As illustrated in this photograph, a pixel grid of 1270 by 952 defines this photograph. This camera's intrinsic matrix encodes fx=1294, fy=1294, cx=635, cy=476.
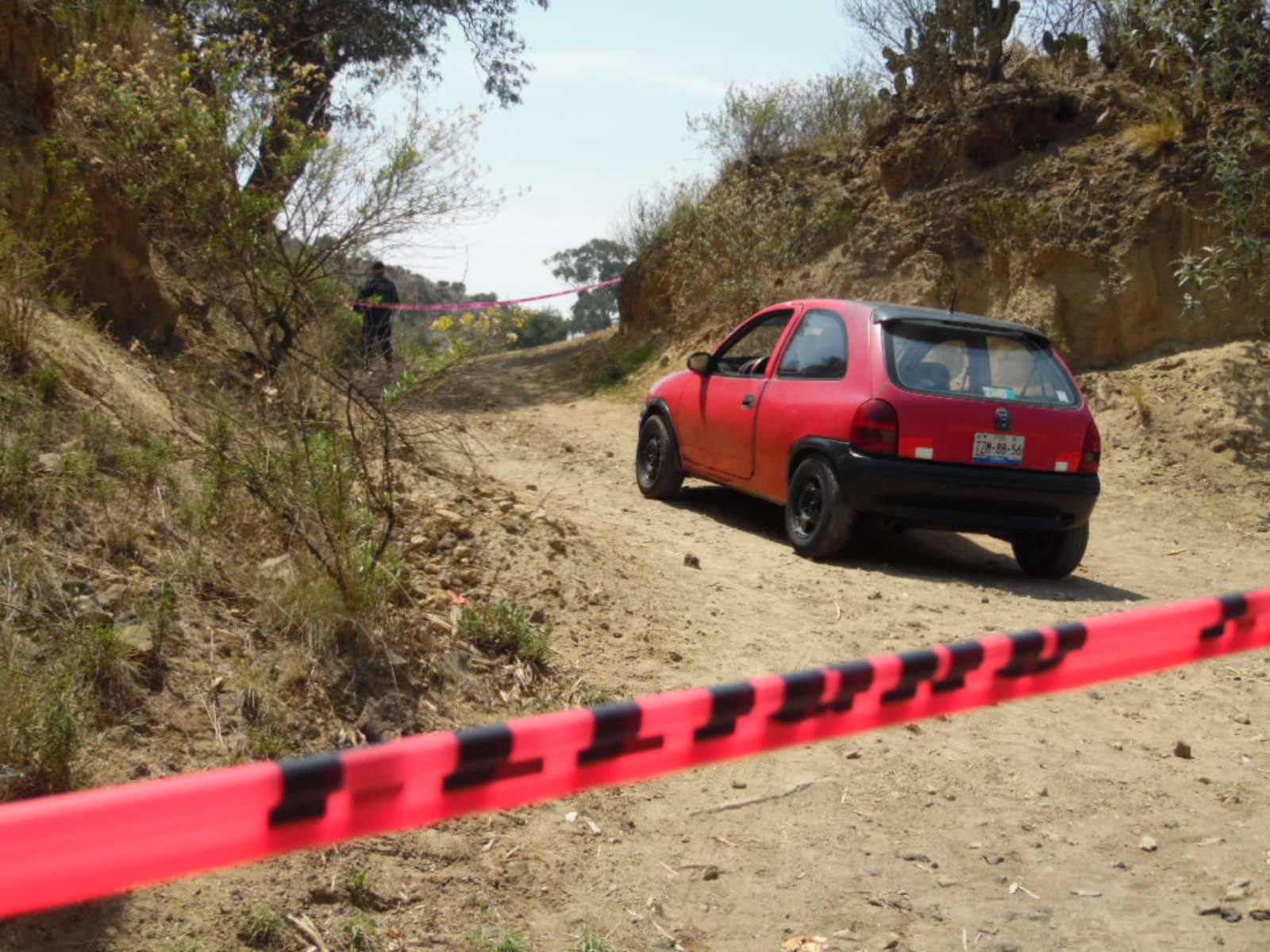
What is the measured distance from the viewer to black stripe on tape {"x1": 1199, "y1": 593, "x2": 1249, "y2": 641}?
3492mm

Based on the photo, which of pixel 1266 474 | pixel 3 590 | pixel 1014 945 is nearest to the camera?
pixel 1014 945

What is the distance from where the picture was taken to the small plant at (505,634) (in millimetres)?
5211

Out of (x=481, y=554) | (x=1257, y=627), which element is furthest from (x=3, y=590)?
(x=1257, y=627)

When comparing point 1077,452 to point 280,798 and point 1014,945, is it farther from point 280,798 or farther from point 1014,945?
point 280,798

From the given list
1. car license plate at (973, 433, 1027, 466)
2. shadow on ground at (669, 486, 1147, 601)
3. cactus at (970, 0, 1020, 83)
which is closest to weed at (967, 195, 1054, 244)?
cactus at (970, 0, 1020, 83)

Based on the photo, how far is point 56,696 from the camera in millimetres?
3670

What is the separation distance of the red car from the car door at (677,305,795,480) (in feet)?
0.29

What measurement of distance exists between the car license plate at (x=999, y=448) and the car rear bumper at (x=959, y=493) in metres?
0.05

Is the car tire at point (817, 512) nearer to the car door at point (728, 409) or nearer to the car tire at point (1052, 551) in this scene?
the car door at point (728, 409)

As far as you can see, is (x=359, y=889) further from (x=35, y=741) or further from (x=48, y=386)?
(x=48, y=386)

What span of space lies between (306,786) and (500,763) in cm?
36

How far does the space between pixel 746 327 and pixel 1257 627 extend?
582cm

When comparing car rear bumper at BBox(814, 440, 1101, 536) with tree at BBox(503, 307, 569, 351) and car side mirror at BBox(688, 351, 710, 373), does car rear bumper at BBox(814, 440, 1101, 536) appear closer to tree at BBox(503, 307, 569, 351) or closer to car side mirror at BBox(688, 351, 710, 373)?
car side mirror at BBox(688, 351, 710, 373)

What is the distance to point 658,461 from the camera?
993 centimetres
